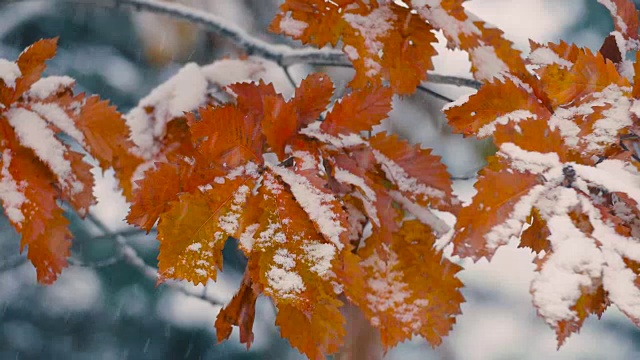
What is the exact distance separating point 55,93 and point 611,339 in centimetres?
410

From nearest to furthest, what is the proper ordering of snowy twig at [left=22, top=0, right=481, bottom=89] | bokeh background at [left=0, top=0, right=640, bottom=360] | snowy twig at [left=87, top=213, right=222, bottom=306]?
snowy twig at [left=22, top=0, right=481, bottom=89] → snowy twig at [left=87, top=213, right=222, bottom=306] → bokeh background at [left=0, top=0, right=640, bottom=360]

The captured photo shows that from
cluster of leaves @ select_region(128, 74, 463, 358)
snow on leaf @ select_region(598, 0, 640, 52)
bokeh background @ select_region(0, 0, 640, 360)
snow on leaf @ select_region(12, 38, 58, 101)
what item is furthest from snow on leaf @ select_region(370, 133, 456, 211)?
bokeh background @ select_region(0, 0, 640, 360)

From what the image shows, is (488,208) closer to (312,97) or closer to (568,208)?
(568,208)

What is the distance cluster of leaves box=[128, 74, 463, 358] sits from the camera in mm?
433

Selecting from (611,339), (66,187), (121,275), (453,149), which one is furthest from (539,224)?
(611,339)

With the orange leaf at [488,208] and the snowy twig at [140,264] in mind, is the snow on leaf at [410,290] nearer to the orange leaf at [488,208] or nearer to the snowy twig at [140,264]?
the orange leaf at [488,208]

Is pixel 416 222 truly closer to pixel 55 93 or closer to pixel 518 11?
pixel 55 93

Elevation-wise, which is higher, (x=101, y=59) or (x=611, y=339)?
(x=101, y=59)

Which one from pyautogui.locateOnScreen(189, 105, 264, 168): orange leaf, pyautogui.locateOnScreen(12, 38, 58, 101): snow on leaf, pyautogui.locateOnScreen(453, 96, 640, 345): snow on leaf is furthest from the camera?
pyautogui.locateOnScreen(12, 38, 58, 101): snow on leaf

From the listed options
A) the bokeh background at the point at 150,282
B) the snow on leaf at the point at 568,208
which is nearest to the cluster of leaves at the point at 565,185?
the snow on leaf at the point at 568,208

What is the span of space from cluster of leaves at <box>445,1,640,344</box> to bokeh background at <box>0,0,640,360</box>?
85 cm

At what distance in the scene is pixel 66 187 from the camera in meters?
0.58

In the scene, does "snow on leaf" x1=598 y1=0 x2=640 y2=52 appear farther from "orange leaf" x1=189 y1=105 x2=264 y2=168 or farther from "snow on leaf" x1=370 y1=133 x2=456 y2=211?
"orange leaf" x1=189 y1=105 x2=264 y2=168

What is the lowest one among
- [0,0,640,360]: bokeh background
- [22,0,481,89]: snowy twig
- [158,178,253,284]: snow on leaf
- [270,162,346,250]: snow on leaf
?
[0,0,640,360]: bokeh background
